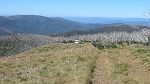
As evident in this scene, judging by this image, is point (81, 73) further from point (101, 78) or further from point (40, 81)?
point (40, 81)

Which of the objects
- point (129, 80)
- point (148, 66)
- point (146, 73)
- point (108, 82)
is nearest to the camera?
point (108, 82)

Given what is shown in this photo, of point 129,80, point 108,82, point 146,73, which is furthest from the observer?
point 146,73

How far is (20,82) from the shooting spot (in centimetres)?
2903

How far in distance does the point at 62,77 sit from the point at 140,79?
8220 millimetres

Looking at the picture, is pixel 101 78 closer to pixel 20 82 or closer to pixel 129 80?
pixel 129 80

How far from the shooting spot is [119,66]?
153ft

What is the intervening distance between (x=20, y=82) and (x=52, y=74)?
534cm

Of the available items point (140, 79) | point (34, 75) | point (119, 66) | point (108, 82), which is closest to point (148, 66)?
point (119, 66)

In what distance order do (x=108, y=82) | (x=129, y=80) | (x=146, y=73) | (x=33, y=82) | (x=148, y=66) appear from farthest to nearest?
(x=148, y=66)
(x=146, y=73)
(x=129, y=80)
(x=108, y=82)
(x=33, y=82)

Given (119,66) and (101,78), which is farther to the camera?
(119,66)

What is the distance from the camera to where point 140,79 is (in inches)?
1372

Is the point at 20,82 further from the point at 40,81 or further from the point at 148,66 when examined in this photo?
the point at 148,66

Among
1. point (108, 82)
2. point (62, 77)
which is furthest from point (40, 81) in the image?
point (108, 82)

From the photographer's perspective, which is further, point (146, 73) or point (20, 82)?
point (146, 73)
